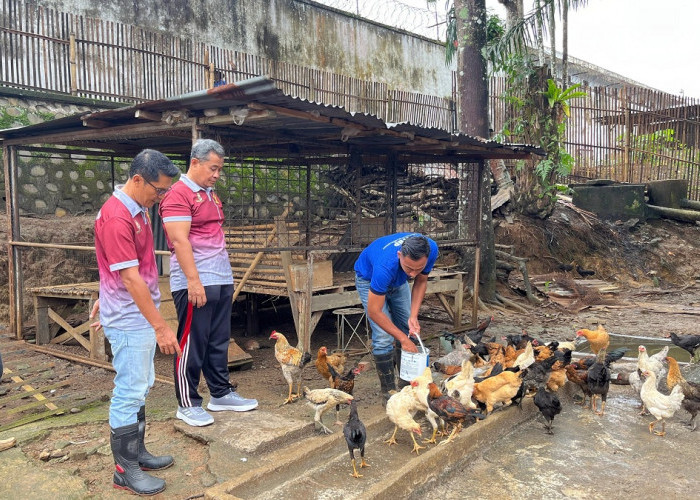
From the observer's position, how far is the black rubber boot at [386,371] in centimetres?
511

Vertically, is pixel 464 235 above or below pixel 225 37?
below

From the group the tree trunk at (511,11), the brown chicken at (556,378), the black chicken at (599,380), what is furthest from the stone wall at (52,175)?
the tree trunk at (511,11)

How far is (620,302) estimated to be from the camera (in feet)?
37.6

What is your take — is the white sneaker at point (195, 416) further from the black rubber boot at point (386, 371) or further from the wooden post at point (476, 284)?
the wooden post at point (476, 284)

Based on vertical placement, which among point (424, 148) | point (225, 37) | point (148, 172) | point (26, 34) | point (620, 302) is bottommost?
point (620, 302)

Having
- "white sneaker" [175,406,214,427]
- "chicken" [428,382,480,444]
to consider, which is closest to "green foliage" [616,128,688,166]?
"chicken" [428,382,480,444]

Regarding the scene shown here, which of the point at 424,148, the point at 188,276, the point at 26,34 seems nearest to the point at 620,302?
the point at 424,148

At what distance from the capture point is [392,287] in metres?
4.97

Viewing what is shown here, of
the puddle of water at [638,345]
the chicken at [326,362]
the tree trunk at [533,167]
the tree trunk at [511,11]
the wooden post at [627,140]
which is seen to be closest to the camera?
the chicken at [326,362]

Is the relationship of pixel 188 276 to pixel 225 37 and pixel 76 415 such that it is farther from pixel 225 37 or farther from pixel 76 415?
pixel 225 37

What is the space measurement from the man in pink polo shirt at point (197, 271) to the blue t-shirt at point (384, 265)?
119cm

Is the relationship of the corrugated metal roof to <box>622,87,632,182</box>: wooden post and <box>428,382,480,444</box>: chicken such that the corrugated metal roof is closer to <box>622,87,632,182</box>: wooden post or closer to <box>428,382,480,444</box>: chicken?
<box>428,382,480,444</box>: chicken

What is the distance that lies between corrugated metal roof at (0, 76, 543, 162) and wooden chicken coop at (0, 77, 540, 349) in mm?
13

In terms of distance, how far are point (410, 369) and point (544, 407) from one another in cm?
120
